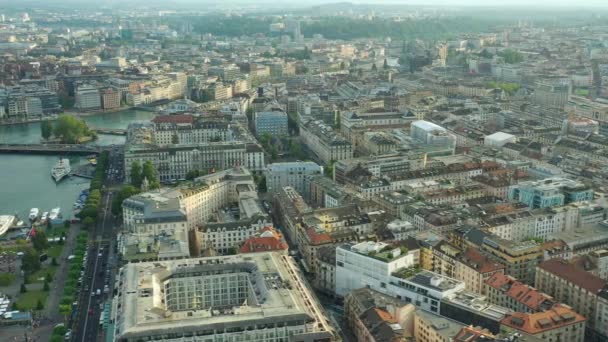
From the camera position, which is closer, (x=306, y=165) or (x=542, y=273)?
(x=542, y=273)

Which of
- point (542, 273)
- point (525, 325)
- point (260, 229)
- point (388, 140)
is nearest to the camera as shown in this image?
point (525, 325)

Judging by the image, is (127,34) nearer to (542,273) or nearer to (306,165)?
(306,165)

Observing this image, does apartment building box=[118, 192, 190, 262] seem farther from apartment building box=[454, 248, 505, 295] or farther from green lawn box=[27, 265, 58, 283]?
apartment building box=[454, 248, 505, 295]

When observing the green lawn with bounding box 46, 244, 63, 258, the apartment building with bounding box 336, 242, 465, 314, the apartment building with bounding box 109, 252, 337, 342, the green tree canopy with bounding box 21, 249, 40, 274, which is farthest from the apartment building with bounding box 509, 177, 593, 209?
the green tree canopy with bounding box 21, 249, 40, 274

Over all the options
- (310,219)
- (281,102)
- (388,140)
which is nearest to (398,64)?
(281,102)

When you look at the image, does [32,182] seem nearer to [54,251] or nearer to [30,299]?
[54,251]

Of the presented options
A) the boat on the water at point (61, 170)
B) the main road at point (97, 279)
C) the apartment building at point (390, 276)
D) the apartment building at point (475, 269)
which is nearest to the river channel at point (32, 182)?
the boat on the water at point (61, 170)
